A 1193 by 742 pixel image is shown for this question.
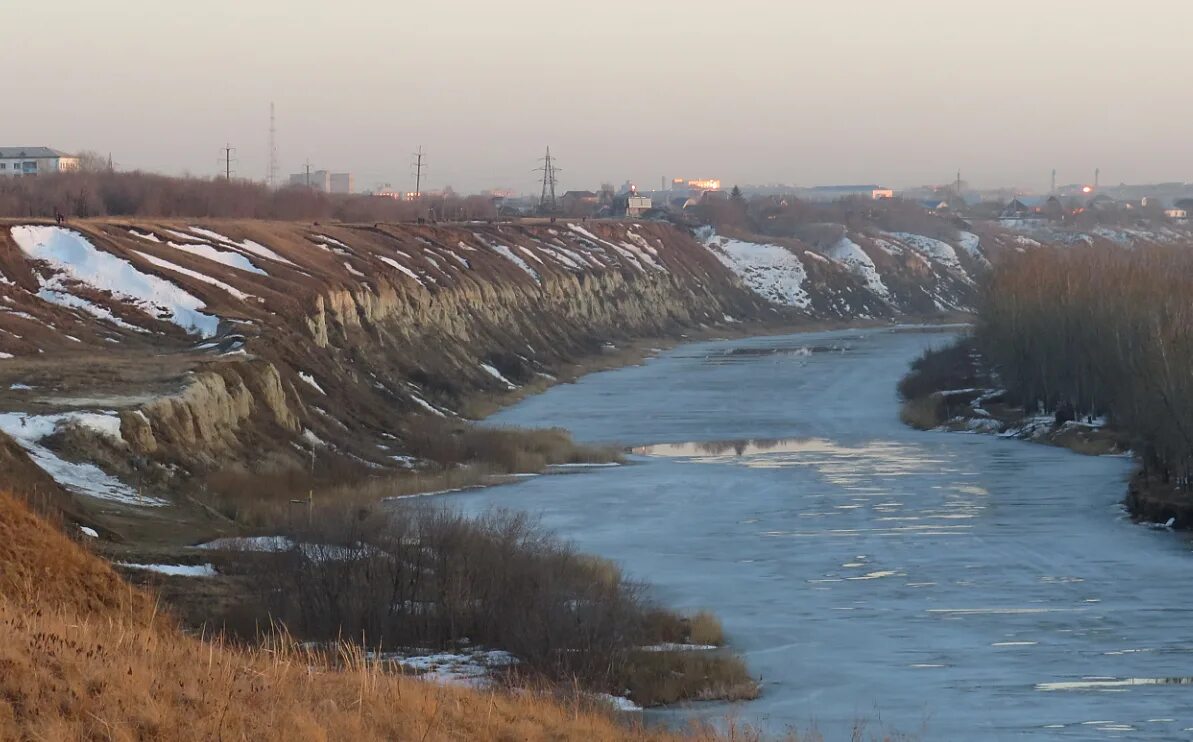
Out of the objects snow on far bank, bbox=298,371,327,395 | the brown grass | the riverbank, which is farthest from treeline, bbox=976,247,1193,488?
snow on far bank, bbox=298,371,327,395

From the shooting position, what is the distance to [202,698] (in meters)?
11.0

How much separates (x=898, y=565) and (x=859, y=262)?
129 meters

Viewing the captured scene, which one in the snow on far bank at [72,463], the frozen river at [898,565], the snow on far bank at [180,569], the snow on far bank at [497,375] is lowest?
the snow on far bank at [497,375]

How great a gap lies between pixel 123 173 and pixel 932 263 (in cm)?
9196

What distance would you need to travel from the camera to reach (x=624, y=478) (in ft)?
149

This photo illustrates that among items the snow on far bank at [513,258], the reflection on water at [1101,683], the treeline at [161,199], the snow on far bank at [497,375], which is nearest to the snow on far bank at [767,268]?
the treeline at [161,199]

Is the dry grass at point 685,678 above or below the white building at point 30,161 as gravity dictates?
below

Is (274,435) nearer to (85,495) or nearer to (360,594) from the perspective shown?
(85,495)

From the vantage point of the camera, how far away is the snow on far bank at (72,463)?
96.9 feet

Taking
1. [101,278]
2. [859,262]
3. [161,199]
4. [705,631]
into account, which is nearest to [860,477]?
[705,631]

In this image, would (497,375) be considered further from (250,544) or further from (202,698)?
(202,698)

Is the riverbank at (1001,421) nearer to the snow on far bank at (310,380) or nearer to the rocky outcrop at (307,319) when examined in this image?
the rocky outcrop at (307,319)

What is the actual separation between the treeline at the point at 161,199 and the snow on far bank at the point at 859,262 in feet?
155

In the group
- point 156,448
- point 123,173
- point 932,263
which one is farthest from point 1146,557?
point 932,263
